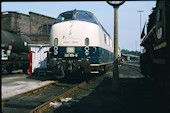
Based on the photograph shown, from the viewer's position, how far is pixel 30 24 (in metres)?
33.8

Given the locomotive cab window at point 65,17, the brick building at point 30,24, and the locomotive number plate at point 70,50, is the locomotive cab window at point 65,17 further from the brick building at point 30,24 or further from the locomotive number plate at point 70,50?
the brick building at point 30,24

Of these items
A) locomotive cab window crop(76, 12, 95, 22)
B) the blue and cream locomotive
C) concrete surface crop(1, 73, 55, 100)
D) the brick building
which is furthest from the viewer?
the brick building

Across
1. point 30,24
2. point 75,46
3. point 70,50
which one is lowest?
point 70,50

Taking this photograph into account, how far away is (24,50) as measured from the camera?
16.7m

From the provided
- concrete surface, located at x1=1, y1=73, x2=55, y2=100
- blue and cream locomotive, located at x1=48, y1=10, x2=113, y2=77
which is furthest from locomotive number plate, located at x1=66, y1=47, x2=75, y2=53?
concrete surface, located at x1=1, y1=73, x2=55, y2=100

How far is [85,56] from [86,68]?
0.76 metres

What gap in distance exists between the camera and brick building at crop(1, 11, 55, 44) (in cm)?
2883

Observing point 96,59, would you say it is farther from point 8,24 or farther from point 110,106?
point 8,24

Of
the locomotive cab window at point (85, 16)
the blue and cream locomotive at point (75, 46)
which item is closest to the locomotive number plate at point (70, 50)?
the blue and cream locomotive at point (75, 46)

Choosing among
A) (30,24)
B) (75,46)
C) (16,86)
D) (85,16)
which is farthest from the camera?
(30,24)

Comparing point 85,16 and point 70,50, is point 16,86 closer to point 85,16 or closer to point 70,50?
point 70,50

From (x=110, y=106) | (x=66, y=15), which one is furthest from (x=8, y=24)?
(x=110, y=106)

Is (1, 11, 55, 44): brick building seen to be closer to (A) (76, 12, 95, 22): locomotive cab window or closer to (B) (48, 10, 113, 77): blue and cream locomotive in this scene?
(A) (76, 12, 95, 22): locomotive cab window

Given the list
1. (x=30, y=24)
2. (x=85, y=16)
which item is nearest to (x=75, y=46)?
(x=85, y=16)
